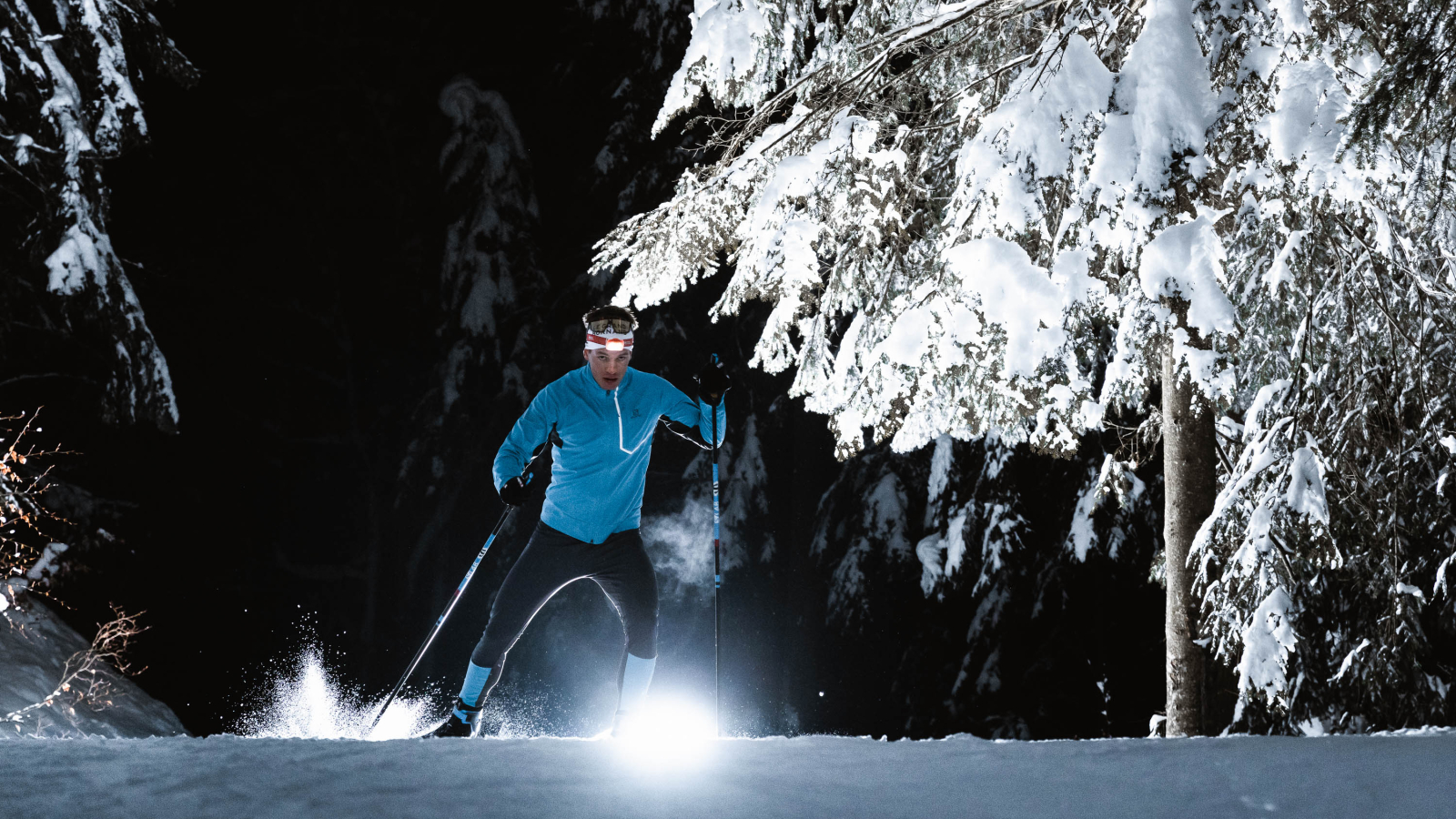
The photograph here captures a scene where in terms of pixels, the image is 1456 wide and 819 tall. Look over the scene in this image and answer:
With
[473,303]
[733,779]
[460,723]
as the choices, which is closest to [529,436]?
[460,723]

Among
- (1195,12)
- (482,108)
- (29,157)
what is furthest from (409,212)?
(1195,12)

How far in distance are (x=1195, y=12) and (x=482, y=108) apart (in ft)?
41.3

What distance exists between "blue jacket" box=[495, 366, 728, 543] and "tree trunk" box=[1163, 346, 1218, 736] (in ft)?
8.45

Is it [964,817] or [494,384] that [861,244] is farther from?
[494,384]

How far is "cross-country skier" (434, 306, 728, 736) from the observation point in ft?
14.6

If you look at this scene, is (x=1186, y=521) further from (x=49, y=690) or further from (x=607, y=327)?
(x=49, y=690)

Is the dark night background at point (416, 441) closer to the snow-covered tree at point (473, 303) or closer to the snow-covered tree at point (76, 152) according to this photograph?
the snow-covered tree at point (473, 303)

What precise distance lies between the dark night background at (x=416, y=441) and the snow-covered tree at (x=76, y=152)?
82.7 inches

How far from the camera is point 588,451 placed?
14.8 feet

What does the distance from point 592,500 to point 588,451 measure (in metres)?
0.21

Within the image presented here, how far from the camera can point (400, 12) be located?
54.4 ft

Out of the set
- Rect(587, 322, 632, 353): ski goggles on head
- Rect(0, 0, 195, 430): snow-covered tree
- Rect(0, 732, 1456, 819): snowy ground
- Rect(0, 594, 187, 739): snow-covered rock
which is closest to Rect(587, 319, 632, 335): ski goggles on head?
Rect(587, 322, 632, 353): ski goggles on head

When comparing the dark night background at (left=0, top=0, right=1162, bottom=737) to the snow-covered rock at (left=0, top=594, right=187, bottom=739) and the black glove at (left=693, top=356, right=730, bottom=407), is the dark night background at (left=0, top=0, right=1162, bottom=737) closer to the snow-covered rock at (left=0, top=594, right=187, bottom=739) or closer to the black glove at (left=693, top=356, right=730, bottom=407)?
the snow-covered rock at (left=0, top=594, right=187, bottom=739)

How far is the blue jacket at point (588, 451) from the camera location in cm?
450
